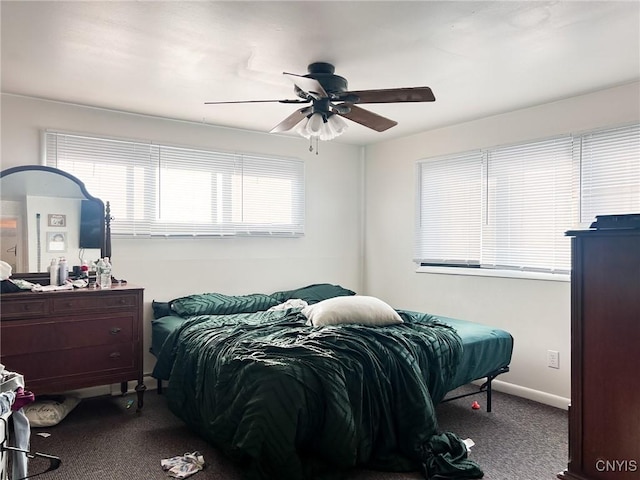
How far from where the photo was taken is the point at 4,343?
285 cm

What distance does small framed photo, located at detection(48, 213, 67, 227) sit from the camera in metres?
3.48

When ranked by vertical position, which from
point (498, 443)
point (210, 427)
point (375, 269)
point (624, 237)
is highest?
point (624, 237)

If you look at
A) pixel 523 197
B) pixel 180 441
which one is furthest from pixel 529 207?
pixel 180 441

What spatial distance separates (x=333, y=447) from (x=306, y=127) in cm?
184

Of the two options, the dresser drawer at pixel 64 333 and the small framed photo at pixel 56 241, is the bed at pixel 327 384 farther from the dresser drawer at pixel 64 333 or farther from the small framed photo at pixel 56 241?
the small framed photo at pixel 56 241

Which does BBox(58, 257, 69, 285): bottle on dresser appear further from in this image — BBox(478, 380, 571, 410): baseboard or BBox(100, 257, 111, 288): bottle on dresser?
BBox(478, 380, 571, 410): baseboard

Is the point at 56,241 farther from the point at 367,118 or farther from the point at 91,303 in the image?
the point at 367,118

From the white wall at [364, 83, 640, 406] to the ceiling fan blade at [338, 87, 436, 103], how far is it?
5.22ft

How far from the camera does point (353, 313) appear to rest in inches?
125

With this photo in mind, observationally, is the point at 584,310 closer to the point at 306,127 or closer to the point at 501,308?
the point at 306,127

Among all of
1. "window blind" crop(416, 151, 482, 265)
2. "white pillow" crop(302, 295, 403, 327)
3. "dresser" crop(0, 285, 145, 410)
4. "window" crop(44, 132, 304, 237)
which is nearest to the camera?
"dresser" crop(0, 285, 145, 410)

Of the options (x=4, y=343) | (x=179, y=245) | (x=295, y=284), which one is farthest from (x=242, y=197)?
(x=4, y=343)

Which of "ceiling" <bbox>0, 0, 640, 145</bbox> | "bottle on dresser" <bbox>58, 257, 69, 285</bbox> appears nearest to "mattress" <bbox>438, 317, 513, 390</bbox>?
"ceiling" <bbox>0, 0, 640, 145</bbox>

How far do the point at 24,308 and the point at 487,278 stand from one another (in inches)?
138
